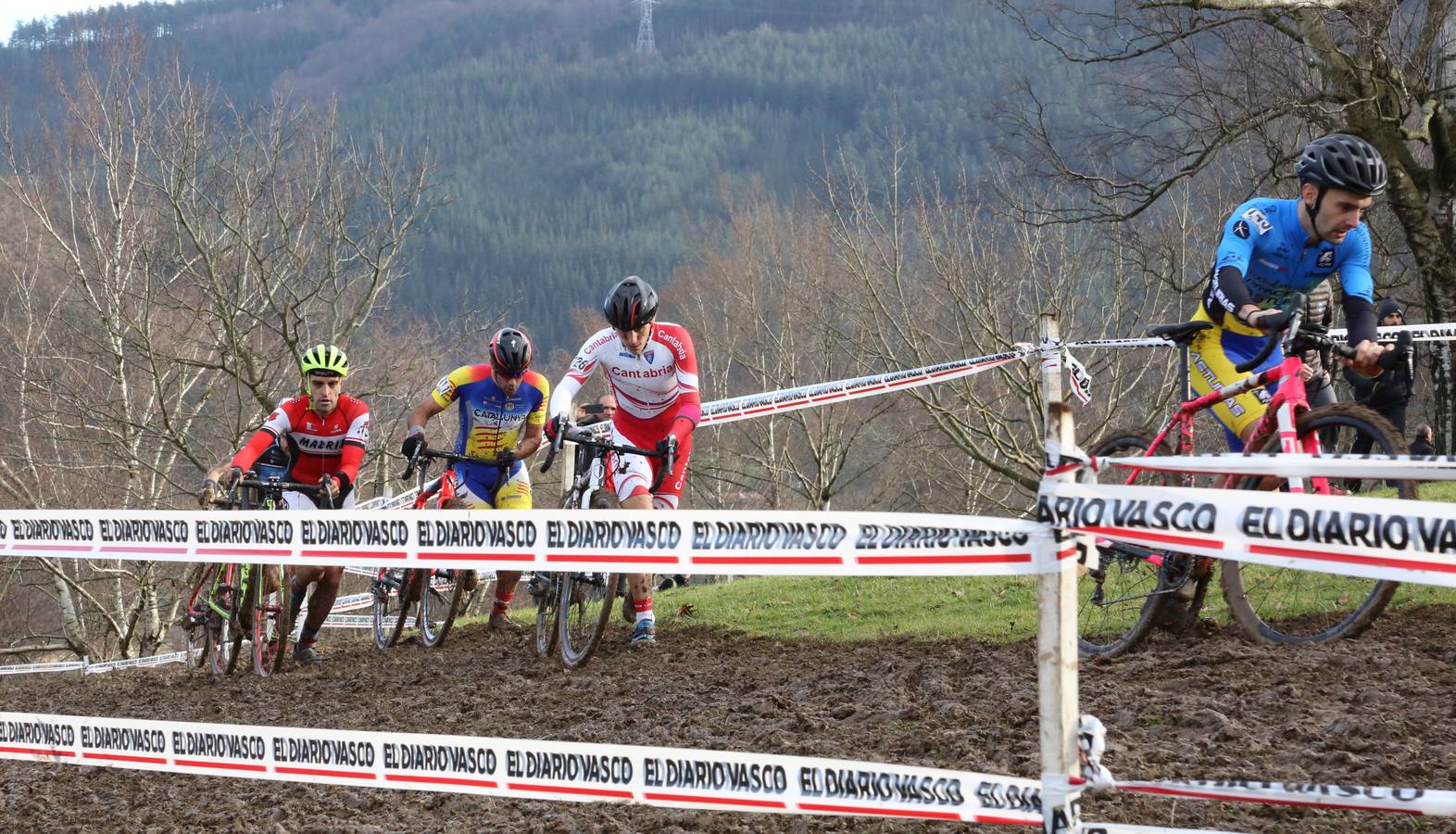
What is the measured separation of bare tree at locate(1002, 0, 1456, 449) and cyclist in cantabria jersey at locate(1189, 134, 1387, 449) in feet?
28.3

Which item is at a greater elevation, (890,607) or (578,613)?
(578,613)

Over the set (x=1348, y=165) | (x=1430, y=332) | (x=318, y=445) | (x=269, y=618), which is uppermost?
(x=1348, y=165)

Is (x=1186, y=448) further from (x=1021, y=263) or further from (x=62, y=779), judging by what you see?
(x=1021, y=263)

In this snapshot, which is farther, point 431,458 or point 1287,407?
point 431,458

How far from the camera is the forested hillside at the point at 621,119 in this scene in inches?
4697

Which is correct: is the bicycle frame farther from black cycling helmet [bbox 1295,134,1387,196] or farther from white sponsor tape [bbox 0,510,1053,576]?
white sponsor tape [bbox 0,510,1053,576]

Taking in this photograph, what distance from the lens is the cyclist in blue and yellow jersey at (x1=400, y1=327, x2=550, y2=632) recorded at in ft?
34.6

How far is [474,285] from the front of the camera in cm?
12238

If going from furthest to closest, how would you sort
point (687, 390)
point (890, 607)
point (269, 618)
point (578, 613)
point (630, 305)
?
1. point (890, 607)
2. point (269, 618)
3. point (687, 390)
4. point (578, 613)
5. point (630, 305)

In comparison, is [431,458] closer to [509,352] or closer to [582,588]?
[509,352]

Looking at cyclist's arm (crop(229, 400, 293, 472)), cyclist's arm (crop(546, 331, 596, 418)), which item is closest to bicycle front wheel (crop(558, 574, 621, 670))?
cyclist's arm (crop(546, 331, 596, 418))

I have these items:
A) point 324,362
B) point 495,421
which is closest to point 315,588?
point 324,362

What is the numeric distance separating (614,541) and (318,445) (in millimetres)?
7091

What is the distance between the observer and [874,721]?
614 cm
